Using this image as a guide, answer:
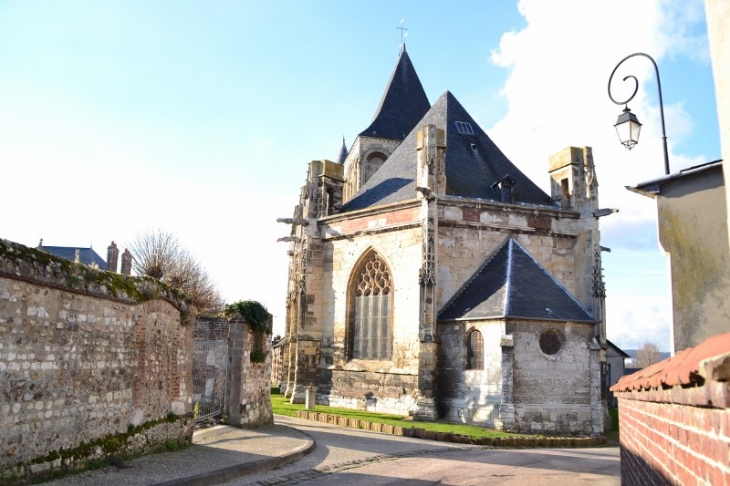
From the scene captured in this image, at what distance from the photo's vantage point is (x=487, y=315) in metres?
18.2

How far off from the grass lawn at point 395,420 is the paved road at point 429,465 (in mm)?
1285

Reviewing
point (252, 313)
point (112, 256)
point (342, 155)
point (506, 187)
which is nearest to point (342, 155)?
point (342, 155)

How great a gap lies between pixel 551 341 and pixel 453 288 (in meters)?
3.58

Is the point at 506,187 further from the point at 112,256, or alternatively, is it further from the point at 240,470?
the point at 112,256

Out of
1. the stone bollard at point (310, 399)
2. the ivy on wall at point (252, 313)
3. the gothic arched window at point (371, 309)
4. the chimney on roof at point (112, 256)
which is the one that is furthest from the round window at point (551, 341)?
the chimney on roof at point (112, 256)

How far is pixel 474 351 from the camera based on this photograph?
18.8 m

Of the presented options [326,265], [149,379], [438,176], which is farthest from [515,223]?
[149,379]

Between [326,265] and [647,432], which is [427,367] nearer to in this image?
[326,265]

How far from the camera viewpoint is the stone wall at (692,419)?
2.09 meters

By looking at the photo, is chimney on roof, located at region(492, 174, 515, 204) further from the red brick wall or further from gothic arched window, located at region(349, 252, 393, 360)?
the red brick wall

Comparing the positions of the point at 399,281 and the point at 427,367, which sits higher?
the point at 399,281

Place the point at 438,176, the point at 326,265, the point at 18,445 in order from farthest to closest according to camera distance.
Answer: the point at 326,265 → the point at 438,176 → the point at 18,445

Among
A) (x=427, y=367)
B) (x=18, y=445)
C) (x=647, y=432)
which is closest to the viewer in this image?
(x=647, y=432)

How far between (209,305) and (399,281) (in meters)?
21.3
